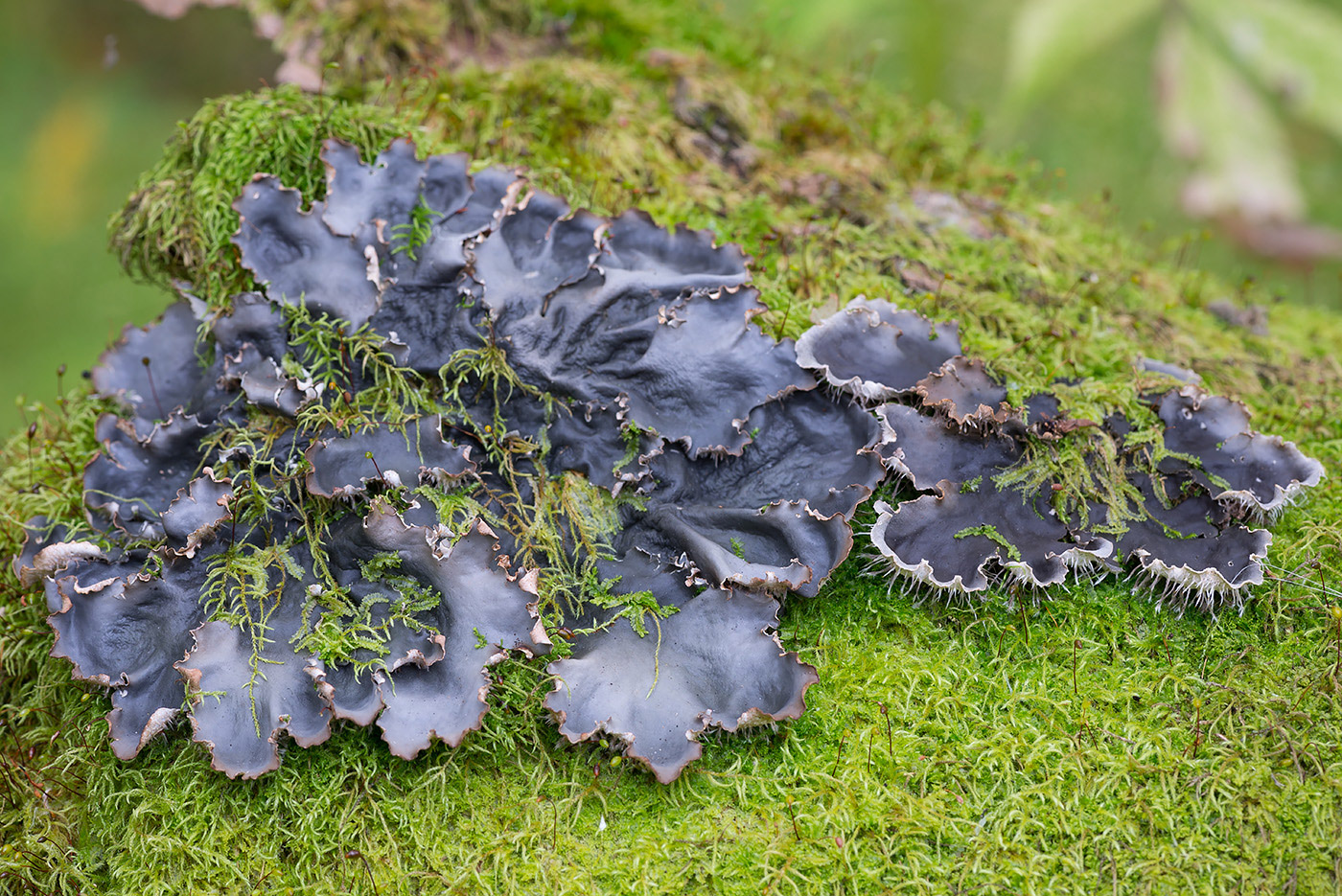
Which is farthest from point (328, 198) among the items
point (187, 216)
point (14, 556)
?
point (14, 556)

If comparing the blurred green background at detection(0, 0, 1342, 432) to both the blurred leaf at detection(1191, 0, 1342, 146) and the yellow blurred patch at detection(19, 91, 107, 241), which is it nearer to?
the yellow blurred patch at detection(19, 91, 107, 241)

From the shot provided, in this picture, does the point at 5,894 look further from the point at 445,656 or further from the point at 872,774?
the point at 872,774

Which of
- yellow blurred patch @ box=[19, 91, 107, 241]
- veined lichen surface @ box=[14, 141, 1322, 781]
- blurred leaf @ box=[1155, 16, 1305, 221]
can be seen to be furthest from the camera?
blurred leaf @ box=[1155, 16, 1305, 221]

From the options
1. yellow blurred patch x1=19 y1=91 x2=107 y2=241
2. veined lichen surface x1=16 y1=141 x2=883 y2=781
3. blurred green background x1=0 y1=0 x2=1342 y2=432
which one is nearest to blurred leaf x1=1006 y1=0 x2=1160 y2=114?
blurred green background x1=0 y1=0 x2=1342 y2=432

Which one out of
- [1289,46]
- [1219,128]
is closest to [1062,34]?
[1219,128]

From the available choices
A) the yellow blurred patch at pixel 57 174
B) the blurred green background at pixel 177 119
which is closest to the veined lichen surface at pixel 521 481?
the blurred green background at pixel 177 119

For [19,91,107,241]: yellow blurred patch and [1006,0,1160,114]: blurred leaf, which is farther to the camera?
[1006,0,1160,114]: blurred leaf

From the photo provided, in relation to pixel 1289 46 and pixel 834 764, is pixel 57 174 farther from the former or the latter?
pixel 1289 46
